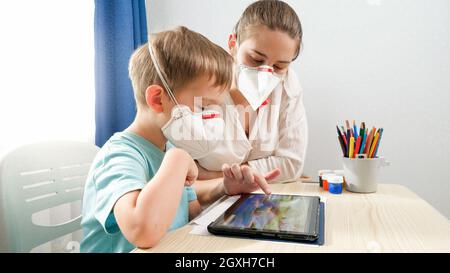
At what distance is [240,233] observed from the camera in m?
0.50

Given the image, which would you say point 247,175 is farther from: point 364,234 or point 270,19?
point 270,19

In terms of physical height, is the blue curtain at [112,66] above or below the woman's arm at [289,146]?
above

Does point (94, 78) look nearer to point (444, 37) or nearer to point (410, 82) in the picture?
point (410, 82)

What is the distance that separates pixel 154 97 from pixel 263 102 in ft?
1.71

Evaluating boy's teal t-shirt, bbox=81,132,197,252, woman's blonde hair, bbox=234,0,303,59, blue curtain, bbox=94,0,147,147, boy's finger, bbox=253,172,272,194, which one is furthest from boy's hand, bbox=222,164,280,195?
blue curtain, bbox=94,0,147,147

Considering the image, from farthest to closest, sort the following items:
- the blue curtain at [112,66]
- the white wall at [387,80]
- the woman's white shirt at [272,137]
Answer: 1. the white wall at [387,80]
2. the blue curtain at [112,66]
3. the woman's white shirt at [272,137]

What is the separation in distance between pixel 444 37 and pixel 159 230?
1.50 m

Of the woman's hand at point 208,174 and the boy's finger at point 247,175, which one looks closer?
the boy's finger at point 247,175

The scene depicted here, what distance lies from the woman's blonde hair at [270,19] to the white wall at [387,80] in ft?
1.63

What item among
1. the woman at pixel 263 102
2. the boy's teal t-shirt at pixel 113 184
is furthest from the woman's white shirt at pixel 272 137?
the boy's teal t-shirt at pixel 113 184

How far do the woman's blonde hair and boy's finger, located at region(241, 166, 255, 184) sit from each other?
0.48 m

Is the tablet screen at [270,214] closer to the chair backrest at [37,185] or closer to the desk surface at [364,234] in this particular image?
the desk surface at [364,234]

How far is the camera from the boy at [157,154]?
535 mm
